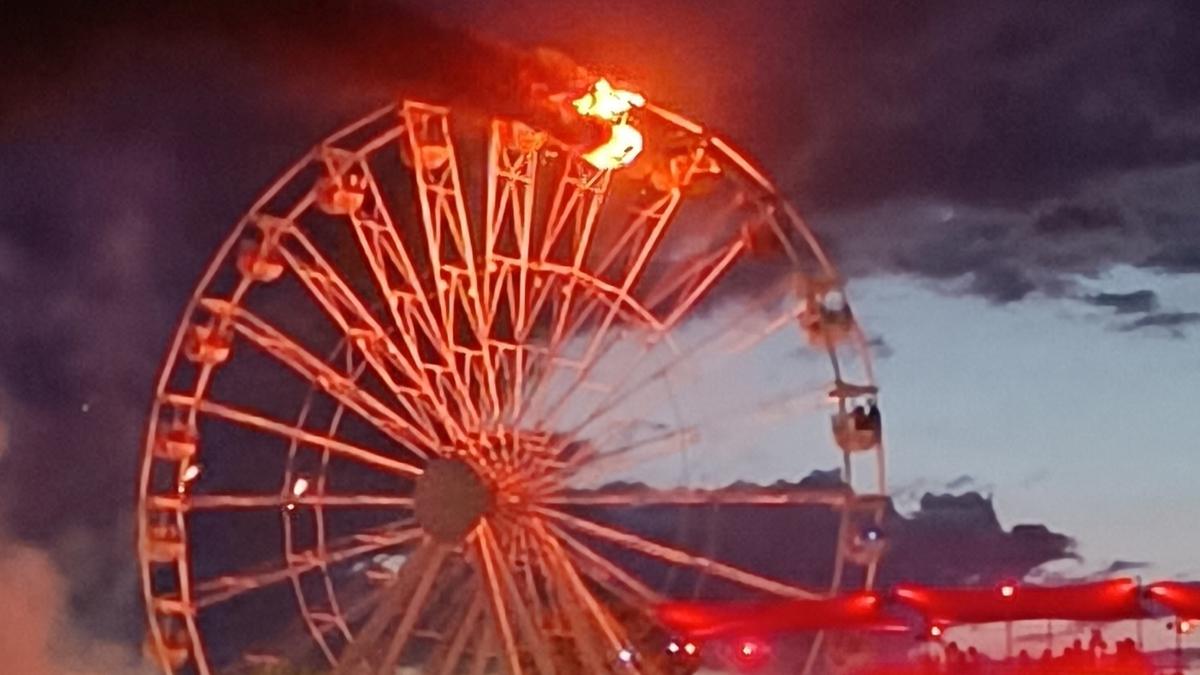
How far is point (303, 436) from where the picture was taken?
9.81m

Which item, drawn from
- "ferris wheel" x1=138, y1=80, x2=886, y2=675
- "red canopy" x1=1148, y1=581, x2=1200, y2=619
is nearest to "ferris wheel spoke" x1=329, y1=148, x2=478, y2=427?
"ferris wheel" x1=138, y1=80, x2=886, y2=675

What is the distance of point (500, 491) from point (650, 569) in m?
2.44

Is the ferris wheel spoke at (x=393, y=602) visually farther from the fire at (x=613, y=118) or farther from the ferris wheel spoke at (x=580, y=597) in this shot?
the fire at (x=613, y=118)

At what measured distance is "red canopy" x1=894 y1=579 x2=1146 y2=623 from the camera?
30.5 ft

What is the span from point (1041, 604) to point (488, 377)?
268 centimetres

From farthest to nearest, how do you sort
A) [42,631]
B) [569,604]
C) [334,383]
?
1. [42,631]
2. [334,383]
3. [569,604]

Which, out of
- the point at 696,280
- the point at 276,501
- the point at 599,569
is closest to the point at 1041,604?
the point at 599,569

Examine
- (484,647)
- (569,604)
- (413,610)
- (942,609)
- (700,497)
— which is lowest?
(484,647)

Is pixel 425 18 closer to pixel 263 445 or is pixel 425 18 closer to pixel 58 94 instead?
pixel 58 94

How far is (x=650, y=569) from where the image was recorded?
11.9m

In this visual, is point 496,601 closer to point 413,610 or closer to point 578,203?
point 413,610

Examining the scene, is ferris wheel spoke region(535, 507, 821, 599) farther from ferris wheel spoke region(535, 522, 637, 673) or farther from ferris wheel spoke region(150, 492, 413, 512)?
ferris wheel spoke region(150, 492, 413, 512)

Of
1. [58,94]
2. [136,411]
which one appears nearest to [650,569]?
[136,411]

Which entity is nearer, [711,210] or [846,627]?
[846,627]
